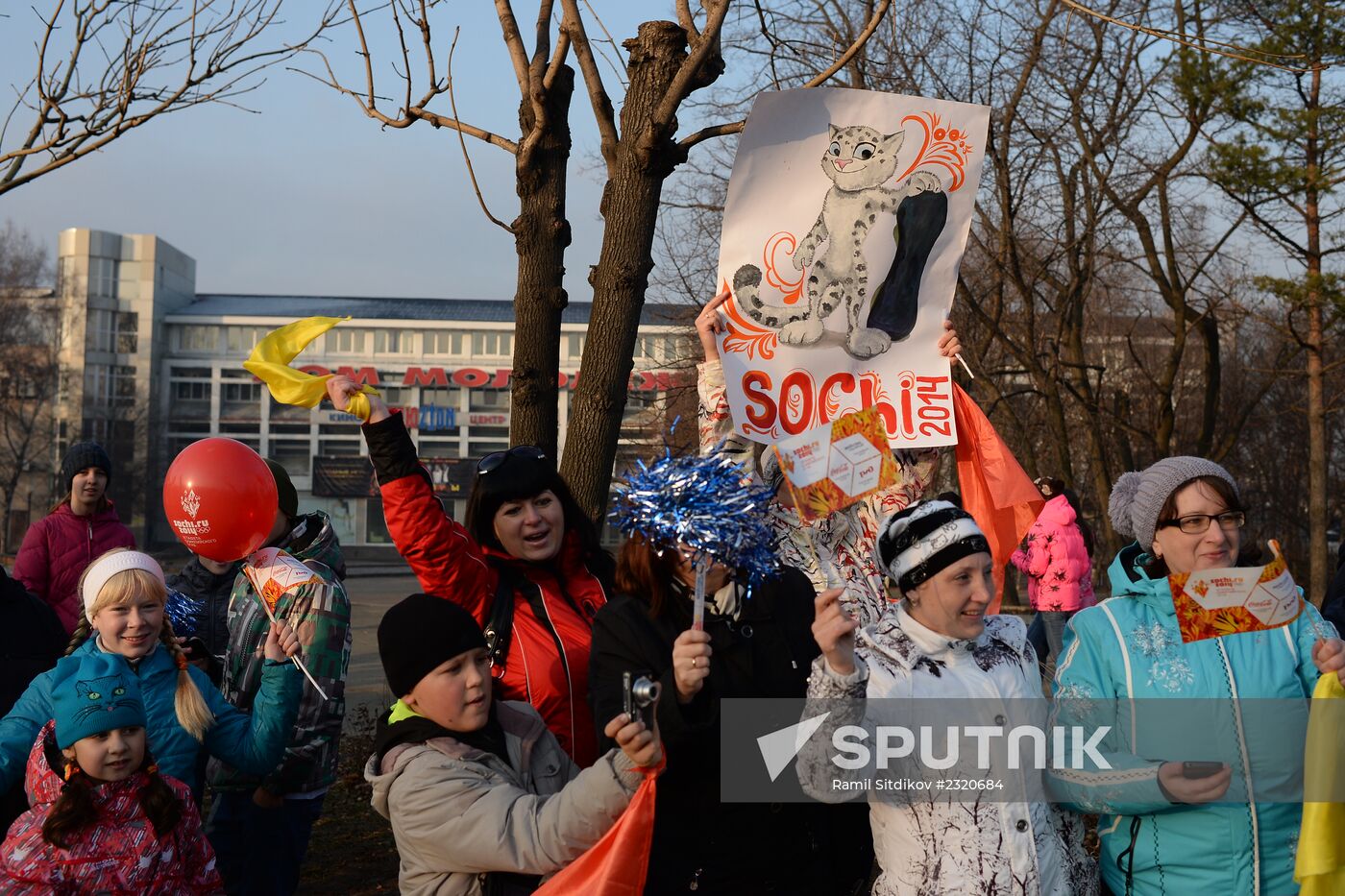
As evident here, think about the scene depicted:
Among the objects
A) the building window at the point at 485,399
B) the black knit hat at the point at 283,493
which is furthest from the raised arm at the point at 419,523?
the building window at the point at 485,399

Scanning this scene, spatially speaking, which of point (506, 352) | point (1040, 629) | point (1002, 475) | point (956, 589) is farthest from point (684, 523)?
point (506, 352)

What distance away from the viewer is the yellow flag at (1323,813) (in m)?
3.01

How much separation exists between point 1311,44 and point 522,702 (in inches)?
547

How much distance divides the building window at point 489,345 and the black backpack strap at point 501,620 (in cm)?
8784

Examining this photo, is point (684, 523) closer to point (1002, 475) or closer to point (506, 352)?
point (1002, 475)

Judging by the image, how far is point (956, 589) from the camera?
310cm

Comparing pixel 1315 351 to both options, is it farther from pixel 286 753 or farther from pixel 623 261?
pixel 286 753

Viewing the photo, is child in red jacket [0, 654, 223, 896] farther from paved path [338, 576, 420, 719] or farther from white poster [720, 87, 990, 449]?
paved path [338, 576, 420, 719]

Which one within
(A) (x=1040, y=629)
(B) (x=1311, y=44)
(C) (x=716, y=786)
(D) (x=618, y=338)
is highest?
(B) (x=1311, y=44)

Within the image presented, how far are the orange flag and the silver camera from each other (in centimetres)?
197

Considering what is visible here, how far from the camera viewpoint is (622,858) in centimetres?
296

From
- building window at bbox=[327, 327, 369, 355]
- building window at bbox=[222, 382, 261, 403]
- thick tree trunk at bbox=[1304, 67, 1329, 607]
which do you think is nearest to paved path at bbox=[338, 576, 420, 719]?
thick tree trunk at bbox=[1304, 67, 1329, 607]

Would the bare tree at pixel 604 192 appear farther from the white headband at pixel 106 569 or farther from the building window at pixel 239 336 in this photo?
the building window at pixel 239 336

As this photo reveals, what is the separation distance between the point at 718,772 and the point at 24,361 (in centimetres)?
5263
